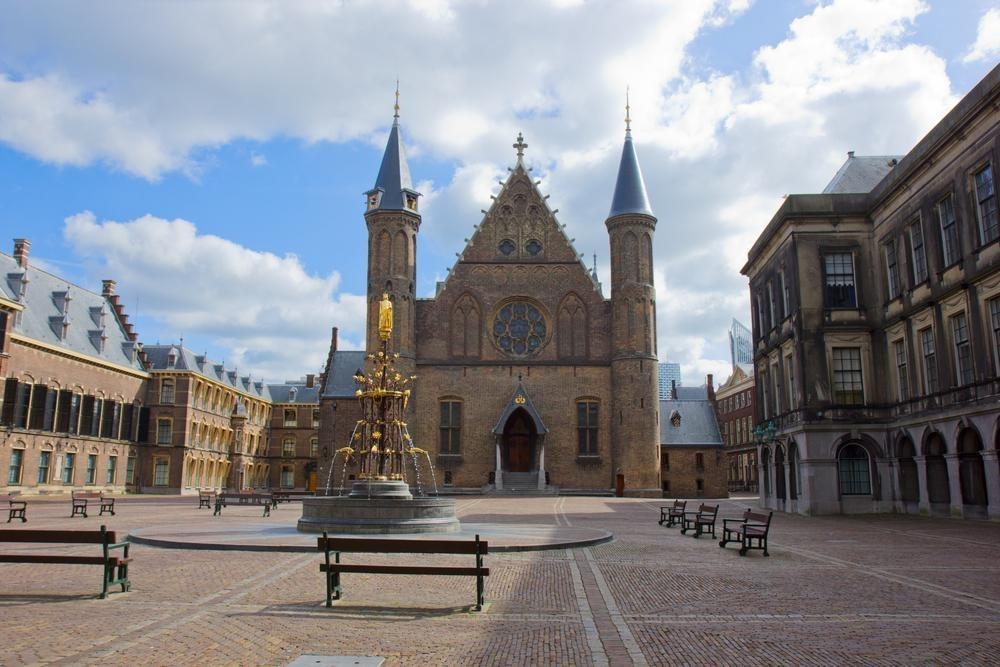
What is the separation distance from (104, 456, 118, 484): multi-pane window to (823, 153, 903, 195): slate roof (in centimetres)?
4720

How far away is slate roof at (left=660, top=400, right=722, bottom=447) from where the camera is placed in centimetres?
5584

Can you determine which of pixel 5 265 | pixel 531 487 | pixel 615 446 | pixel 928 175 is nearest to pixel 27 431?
pixel 5 265

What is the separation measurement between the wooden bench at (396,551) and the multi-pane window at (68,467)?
4595 centimetres

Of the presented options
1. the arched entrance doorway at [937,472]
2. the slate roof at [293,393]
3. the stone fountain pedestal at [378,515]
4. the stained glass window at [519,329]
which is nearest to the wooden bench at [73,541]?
the stone fountain pedestal at [378,515]

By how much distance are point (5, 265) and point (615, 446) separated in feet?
125

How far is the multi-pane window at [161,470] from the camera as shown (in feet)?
195

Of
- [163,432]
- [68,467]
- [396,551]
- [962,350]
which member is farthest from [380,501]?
[163,432]

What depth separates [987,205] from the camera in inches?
966

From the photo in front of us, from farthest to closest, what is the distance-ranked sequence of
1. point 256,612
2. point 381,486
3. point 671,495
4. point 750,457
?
point 750,457
point 671,495
point 381,486
point 256,612

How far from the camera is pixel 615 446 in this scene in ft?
165

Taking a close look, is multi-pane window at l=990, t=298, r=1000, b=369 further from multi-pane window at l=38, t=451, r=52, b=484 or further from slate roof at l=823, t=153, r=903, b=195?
multi-pane window at l=38, t=451, r=52, b=484

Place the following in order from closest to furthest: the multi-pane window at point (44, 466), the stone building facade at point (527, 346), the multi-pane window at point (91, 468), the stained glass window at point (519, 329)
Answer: the multi-pane window at point (44, 466) → the stone building facade at point (527, 346) → the multi-pane window at point (91, 468) → the stained glass window at point (519, 329)

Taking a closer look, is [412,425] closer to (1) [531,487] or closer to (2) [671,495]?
(1) [531,487]

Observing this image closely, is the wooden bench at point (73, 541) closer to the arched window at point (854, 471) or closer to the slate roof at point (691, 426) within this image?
the arched window at point (854, 471)
